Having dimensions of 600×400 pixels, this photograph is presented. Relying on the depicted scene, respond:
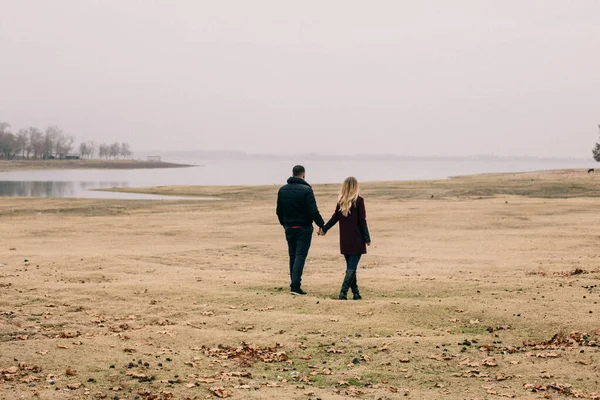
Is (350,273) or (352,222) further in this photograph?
(350,273)

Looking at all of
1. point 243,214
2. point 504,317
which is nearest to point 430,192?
point 243,214

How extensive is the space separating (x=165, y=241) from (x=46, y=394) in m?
20.3

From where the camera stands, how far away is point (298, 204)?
15.3 metres

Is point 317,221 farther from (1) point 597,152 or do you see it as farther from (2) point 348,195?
(1) point 597,152

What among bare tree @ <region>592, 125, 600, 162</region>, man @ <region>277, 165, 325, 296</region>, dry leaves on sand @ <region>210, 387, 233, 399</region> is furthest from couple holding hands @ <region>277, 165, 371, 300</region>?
bare tree @ <region>592, 125, 600, 162</region>

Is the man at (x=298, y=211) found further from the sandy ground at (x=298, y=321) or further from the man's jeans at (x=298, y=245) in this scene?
the sandy ground at (x=298, y=321)

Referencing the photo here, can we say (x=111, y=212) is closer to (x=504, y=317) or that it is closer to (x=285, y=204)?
(x=285, y=204)

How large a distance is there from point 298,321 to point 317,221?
9.47ft

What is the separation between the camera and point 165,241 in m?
29.1

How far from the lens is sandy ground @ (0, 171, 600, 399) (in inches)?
382

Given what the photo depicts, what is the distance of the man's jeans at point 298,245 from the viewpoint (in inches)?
608

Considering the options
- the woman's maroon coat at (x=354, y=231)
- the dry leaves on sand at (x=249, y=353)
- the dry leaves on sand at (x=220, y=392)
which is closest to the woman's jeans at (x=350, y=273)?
the woman's maroon coat at (x=354, y=231)

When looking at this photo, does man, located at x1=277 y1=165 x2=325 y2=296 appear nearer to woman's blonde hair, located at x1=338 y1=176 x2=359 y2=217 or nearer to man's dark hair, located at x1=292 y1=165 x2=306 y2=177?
man's dark hair, located at x1=292 y1=165 x2=306 y2=177

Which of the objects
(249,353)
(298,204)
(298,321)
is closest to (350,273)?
(298,204)
